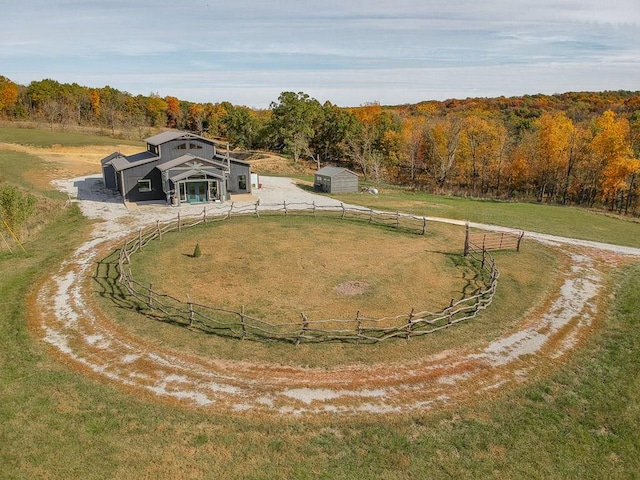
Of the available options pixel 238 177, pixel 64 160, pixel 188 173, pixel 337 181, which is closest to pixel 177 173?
pixel 188 173

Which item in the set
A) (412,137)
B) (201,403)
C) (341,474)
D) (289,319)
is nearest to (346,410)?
(341,474)

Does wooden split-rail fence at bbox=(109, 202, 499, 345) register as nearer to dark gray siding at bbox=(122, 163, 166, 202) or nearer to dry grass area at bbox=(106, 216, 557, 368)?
dry grass area at bbox=(106, 216, 557, 368)

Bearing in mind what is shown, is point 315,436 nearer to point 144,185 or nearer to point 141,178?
point 141,178

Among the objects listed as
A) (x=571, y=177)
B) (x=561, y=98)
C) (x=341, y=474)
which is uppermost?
(x=561, y=98)

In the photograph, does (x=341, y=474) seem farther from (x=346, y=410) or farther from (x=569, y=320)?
(x=569, y=320)

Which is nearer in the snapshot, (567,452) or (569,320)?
(567,452)
